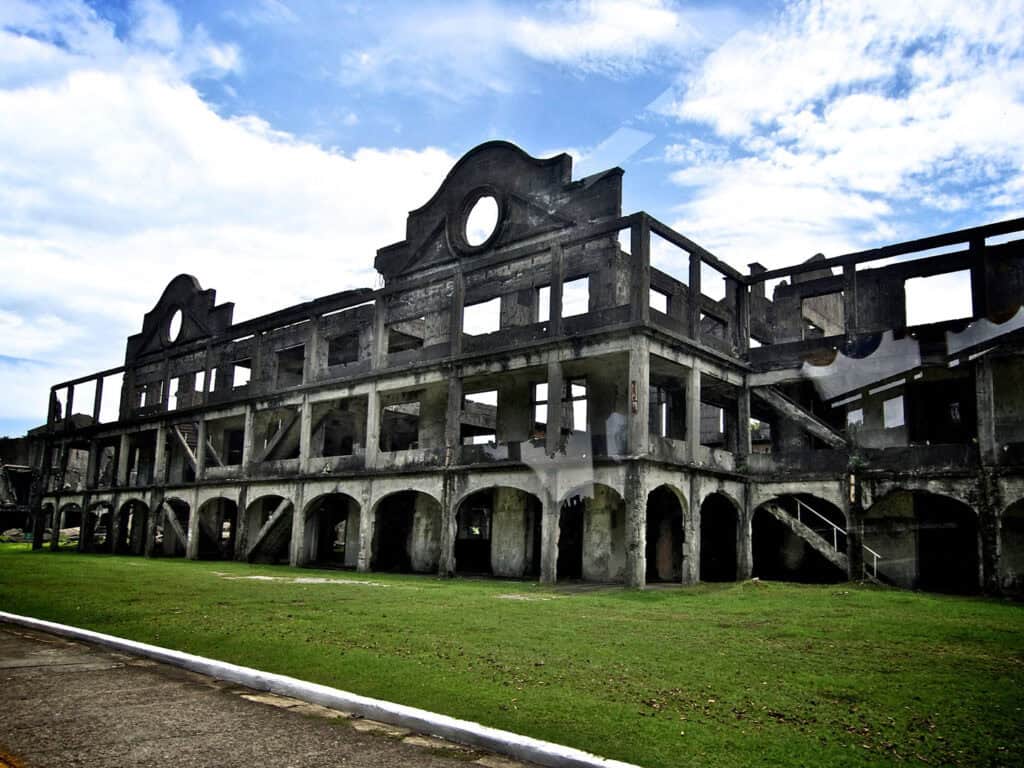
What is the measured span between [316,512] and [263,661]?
21892 mm

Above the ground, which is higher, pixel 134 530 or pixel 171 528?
pixel 171 528

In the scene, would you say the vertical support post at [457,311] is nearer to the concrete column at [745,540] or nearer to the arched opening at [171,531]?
the concrete column at [745,540]

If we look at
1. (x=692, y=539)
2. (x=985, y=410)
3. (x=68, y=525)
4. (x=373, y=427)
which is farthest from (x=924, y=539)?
(x=68, y=525)

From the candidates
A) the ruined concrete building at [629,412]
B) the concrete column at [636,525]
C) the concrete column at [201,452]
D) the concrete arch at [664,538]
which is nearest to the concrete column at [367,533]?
the ruined concrete building at [629,412]

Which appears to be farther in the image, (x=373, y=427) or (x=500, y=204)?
(x=373, y=427)

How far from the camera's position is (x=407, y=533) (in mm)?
27516

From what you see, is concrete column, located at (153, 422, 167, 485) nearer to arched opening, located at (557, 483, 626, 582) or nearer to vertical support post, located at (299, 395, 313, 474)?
vertical support post, located at (299, 395, 313, 474)

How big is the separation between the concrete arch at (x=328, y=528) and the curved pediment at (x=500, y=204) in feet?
27.2

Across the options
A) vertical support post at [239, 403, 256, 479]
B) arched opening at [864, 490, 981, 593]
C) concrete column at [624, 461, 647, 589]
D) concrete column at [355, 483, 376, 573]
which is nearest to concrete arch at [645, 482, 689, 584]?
concrete column at [624, 461, 647, 589]

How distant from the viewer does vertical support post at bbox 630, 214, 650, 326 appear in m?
19.6

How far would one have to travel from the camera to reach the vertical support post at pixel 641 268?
64.2ft

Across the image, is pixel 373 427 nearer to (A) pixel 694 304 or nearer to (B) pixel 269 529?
(B) pixel 269 529

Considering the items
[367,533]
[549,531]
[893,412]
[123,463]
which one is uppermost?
[893,412]

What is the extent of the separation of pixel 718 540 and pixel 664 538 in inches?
95.3
